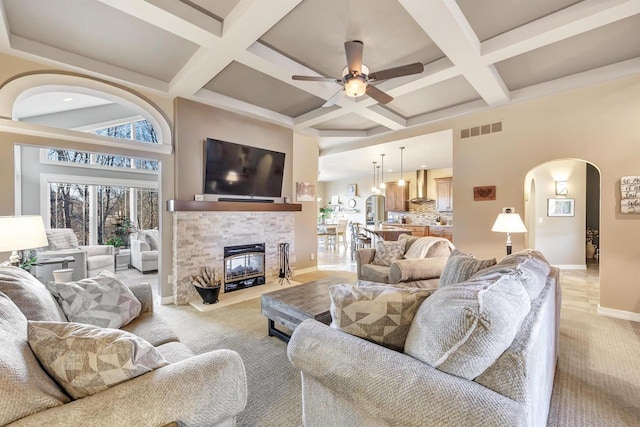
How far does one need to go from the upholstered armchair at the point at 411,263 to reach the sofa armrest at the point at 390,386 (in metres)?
2.02

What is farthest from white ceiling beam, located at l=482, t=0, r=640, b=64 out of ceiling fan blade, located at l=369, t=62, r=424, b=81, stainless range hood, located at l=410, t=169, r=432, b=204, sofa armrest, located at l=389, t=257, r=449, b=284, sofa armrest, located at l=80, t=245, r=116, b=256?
sofa armrest, located at l=80, t=245, r=116, b=256

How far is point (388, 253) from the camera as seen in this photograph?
3.90m

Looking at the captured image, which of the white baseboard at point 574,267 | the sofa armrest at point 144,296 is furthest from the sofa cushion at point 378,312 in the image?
the white baseboard at point 574,267

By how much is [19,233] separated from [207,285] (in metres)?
2.14

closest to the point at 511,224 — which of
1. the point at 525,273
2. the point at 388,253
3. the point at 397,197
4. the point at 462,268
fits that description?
the point at 388,253

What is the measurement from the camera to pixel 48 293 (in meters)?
1.67

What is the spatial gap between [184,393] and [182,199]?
345 centimetres

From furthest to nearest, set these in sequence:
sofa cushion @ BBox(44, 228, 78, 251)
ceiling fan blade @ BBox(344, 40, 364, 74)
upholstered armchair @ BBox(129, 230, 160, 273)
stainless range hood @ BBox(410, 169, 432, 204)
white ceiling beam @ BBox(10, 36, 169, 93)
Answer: stainless range hood @ BBox(410, 169, 432, 204)
upholstered armchair @ BBox(129, 230, 160, 273)
sofa cushion @ BBox(44, 228, 78, 251)
white ceiling beam @ BBox(10, 36, 169, 93)
ceiling fan blade @ BBox(344, 40, 364, 74)

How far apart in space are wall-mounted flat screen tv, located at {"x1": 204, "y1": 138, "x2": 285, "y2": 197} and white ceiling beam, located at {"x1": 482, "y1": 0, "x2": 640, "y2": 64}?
3.33 m

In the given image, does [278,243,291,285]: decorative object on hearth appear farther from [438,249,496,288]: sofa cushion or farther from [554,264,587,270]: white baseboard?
[554,264,587,270]: white baseboard

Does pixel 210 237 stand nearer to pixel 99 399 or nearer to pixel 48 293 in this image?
pixel 48 293

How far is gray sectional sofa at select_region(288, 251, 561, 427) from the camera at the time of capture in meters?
0.89

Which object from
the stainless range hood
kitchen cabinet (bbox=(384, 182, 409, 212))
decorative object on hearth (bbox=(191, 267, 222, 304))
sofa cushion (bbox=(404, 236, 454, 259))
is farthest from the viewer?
kitchen cabinet (bbox=(384, 182, 409, 212))

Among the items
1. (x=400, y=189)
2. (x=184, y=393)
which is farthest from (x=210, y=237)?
(x=400, y=189)
